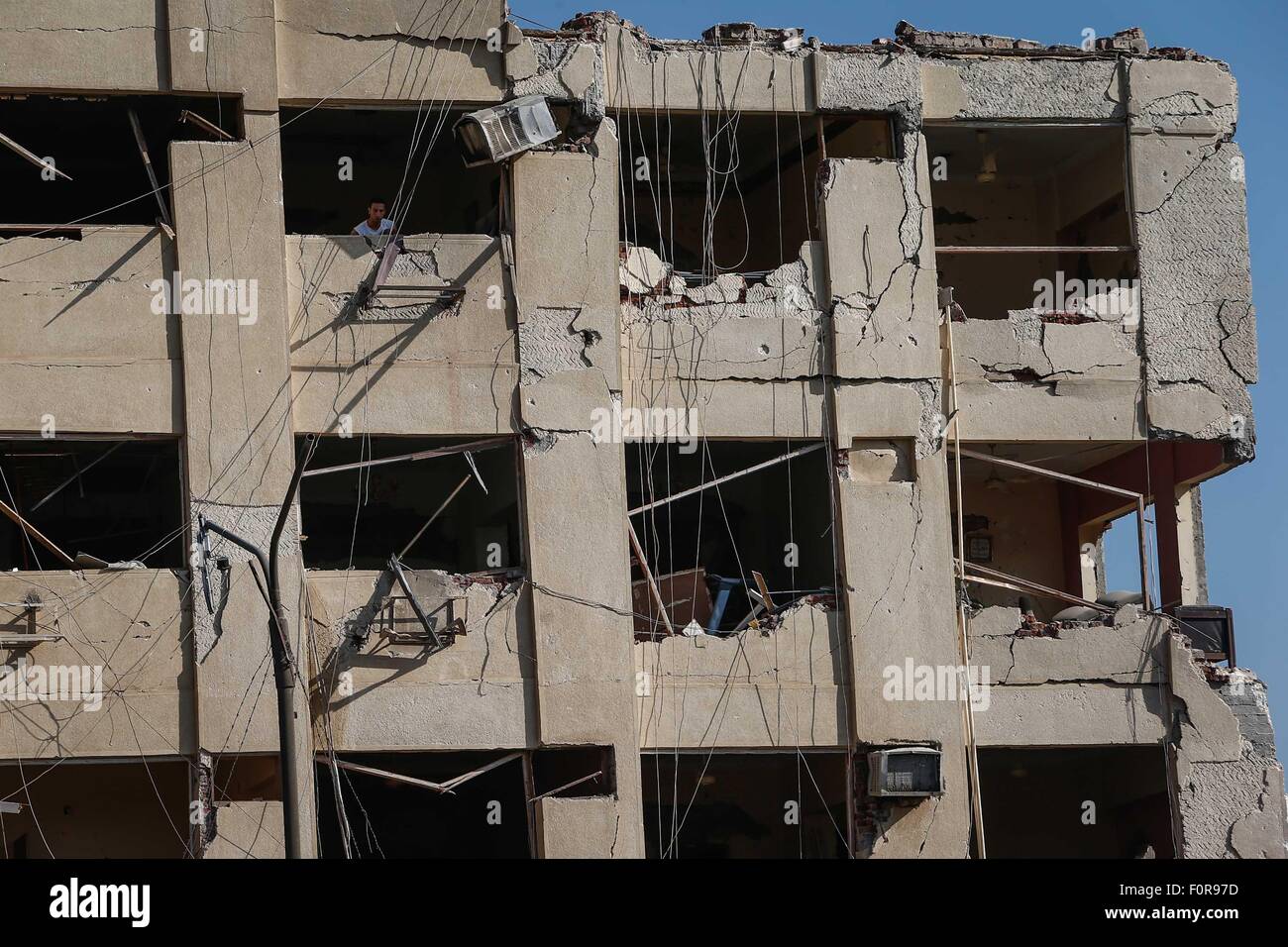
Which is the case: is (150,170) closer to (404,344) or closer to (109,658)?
(404,344)

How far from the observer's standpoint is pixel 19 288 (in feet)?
57.7

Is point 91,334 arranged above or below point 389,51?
below

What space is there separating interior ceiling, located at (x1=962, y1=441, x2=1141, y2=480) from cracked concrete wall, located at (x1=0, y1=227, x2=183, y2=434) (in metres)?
8.33

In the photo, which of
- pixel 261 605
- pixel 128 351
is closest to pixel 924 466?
pixel 261 605

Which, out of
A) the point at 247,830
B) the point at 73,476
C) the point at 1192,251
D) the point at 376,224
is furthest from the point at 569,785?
the point at 1192,251

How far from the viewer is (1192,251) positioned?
1995cm

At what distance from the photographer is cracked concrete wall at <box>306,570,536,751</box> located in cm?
1753

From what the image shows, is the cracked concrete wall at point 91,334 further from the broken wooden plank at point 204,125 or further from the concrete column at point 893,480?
the concrete column at point 893,480

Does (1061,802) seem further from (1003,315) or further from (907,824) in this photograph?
(1003,315)

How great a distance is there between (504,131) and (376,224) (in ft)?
6.09

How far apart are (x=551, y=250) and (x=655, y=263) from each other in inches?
45.4

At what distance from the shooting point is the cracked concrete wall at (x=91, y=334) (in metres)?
17.4

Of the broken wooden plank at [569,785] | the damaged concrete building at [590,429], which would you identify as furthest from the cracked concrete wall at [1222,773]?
the broken wooden plank at [569,785]

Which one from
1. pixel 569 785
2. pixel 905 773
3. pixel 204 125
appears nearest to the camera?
pixel 569 785
